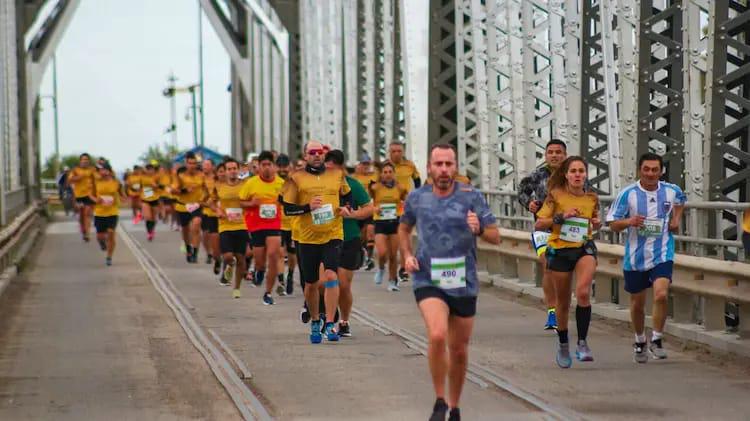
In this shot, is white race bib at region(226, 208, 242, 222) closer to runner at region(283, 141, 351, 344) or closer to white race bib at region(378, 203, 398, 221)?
white race bib at region(378, 203, 398, 221)

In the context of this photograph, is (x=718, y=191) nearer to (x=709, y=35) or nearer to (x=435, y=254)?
(x=709, y=35)

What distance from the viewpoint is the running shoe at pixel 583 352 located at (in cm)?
1341

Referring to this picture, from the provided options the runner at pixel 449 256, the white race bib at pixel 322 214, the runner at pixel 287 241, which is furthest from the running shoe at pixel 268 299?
the runner at pixel 449 256

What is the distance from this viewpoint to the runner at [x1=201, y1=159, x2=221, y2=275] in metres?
25.9

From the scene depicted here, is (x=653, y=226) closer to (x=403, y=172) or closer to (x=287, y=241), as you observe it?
(x=287, y=241)

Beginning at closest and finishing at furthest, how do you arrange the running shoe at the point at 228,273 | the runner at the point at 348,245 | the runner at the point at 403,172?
1. the runner at the point at 348,245
2. the running shoe at the point at 228,273
3. the runner at the point at 403,172

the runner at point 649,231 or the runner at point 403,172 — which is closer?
Answer: the runner at point 649,231

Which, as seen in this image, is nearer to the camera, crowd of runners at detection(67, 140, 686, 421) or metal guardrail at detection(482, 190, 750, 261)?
crowd of runners at detection(67, 140, 686, 421)

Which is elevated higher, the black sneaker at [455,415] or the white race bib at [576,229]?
the white race bib at [576,229]

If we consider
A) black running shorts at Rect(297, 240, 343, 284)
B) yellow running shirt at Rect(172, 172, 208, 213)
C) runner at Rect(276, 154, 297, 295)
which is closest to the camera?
black running shorts at Rect(297, 240, 343, 284)

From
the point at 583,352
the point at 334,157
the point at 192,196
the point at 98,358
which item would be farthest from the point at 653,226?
the point at 192,196

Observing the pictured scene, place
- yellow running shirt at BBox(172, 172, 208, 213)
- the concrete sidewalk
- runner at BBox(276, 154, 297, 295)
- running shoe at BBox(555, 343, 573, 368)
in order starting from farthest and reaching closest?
yellow running shirt at BBox(172, 172, 208, 213), runner at BBox(276, 154, 297, 295), running shoe at BBox(555, 343, 573, 368), the concrete sidewalk

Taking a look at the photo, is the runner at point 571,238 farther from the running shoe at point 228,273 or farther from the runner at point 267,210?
the running shoe at point 228,273

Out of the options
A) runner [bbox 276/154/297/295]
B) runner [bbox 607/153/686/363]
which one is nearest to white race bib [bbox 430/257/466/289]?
runner [bbox 607/153/686/363]
